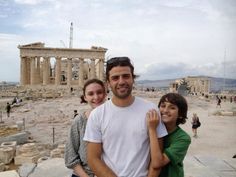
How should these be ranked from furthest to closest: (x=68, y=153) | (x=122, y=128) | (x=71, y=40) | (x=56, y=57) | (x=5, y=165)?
(x=71, y=40) → (x=56, y=57) → (x=5, y=165) → (x=68, y=153) → (x=122, y=128)

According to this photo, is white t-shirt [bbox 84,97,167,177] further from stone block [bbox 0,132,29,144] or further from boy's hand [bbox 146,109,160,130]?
stone block [bbox 0,132,29,144]

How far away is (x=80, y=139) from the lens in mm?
3848

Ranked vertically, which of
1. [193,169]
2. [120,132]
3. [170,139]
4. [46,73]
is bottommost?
[193,169]

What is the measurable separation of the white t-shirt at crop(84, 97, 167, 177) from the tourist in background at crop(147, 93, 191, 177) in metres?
0.08

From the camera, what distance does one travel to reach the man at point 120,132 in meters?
3.10

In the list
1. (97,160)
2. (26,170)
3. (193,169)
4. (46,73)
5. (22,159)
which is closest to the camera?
(97,160)

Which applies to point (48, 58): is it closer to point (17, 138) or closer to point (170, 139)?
point (17, 138)

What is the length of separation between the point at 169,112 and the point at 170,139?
28cm

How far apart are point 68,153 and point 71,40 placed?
9866 cm

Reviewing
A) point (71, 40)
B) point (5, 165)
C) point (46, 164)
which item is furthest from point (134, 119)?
point (71, 40)

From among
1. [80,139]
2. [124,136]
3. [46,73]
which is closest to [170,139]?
[124,136]

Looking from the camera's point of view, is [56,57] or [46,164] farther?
[56,57]

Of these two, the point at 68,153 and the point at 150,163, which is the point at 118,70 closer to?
the point at 150,163

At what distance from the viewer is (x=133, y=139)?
122 inches
